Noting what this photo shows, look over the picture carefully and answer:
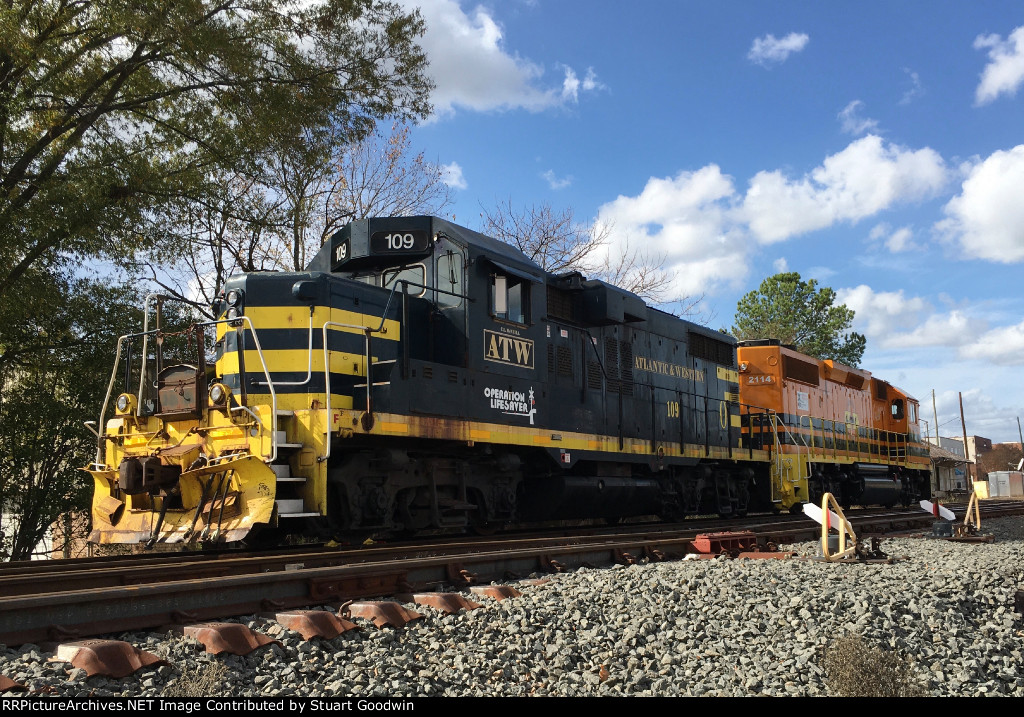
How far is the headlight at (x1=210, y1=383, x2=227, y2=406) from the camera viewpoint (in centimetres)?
782

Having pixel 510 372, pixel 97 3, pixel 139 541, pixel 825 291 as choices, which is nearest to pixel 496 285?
pixel 510 372

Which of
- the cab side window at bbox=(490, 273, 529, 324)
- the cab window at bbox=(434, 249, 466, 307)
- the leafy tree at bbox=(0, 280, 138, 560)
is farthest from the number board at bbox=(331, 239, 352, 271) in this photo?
the leafy tree at bbox=(0, 280, 138, 560)

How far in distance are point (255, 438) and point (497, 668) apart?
423 centimetres

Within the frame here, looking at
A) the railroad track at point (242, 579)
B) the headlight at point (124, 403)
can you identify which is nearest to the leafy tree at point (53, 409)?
the headlight at point (124, 403)

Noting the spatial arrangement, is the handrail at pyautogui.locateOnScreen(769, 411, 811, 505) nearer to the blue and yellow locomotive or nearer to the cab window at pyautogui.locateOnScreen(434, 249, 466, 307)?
the blue and yellow locomotive

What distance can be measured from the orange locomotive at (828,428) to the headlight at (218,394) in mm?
10531

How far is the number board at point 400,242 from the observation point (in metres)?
9.55

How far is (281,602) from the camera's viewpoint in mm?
5191

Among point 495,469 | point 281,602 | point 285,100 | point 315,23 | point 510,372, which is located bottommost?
point 281,602

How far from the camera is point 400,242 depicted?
377 inches

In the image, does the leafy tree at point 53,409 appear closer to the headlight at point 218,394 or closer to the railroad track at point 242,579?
the railroad track at point 242,579

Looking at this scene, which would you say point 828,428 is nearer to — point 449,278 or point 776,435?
point 776,435

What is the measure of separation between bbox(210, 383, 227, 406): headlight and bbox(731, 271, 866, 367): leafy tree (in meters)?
41.2

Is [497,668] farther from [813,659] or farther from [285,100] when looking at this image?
[285,100]
